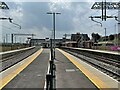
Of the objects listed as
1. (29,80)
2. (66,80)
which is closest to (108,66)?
(66,80)

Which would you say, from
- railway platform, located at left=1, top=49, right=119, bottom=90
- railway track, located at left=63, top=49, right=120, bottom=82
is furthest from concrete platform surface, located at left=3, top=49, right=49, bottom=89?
railway track, located at left=63, top=49, right=120, bottom=82

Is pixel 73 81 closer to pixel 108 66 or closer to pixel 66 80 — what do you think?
pixel 66 80

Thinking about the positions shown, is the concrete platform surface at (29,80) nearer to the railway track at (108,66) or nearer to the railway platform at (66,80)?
the railway platform at (66,80)

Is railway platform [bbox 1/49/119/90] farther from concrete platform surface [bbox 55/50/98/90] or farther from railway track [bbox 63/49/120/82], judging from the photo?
railway track [bbox 63/49/120/82]

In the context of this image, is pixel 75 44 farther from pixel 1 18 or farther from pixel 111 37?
pixel 1 18

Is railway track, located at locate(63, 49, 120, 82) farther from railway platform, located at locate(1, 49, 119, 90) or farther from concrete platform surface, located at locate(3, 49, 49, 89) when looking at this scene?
concrete platform surface, located at locate(3, 49, 49, 89)

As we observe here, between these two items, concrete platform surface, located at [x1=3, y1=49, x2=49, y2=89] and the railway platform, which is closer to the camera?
the railway platform

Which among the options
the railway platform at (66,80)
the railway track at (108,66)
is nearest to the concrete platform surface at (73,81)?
the railway platform at (66,80)

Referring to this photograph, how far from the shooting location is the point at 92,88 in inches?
546

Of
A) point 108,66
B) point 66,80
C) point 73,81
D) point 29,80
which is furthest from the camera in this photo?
point 108,66

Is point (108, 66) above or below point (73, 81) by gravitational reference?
below

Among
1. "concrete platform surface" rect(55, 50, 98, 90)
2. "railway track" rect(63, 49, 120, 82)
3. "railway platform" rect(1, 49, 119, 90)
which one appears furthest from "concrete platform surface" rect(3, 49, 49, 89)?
"railway track" rect(63, 49, 120, 82)

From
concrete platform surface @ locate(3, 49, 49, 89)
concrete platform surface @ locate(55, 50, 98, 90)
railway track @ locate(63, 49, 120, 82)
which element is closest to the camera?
concrete platform surface @ locate(55, 50, 98, 90)

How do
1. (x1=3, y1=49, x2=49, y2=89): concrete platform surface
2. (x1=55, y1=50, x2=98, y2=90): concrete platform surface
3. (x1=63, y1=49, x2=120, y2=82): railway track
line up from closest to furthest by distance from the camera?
(x1=55, y1=50, x2=98, y2=90): concrete platform surface, (x1=3, y1=49, x2=49, y2=89): concrete platform surface, (x1=63, y1=49, x2=120, y2=82): railway track
